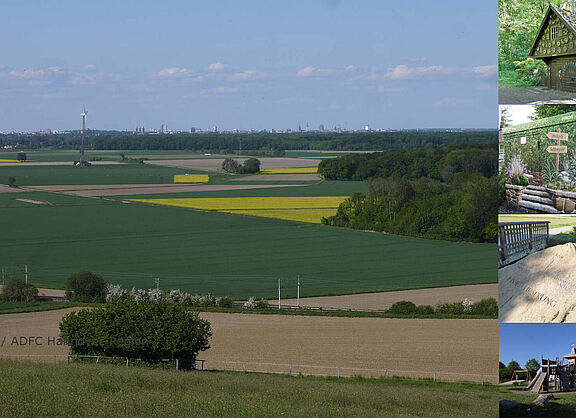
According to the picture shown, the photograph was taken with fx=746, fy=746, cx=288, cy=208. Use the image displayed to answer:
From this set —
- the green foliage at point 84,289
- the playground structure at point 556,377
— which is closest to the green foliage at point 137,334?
the green foliage at point 84,289

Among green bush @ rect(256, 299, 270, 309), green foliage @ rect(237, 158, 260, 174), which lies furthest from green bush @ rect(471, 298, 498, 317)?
green foliage @ rect(237, 158, 260, 174)

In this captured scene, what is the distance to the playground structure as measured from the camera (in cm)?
756

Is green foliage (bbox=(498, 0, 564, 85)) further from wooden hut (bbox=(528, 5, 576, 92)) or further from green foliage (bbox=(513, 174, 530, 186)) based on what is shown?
green foliage (bbox=(513, 174, 530, 186))

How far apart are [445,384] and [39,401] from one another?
14820mm

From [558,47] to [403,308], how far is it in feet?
104

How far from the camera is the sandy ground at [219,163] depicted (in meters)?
95.2

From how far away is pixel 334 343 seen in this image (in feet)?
102

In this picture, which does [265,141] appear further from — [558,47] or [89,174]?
[558,47]

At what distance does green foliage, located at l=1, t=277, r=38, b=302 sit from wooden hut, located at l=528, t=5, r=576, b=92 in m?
34.8

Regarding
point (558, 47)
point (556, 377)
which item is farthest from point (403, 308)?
point (558, 47)

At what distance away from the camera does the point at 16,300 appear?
37.7 metres

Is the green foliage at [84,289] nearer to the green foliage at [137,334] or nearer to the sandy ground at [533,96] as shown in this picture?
the green foliage at [137,334]

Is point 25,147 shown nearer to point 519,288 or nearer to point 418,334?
point 418,334

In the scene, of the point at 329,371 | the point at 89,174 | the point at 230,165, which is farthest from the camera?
→ the point at 230,165
